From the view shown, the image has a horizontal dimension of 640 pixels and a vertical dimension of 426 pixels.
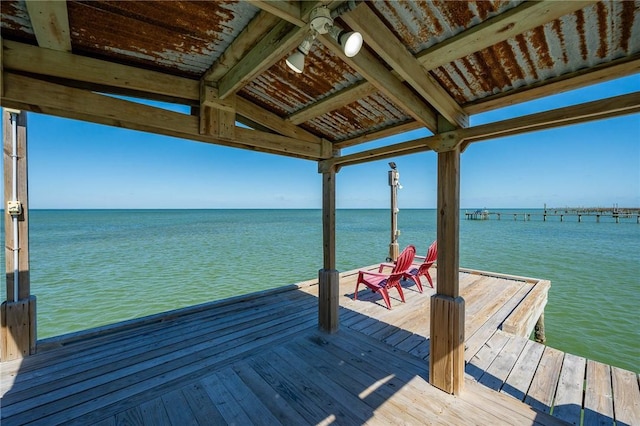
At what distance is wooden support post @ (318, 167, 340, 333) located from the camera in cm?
318

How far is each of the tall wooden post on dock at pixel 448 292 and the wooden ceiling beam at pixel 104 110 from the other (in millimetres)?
1685

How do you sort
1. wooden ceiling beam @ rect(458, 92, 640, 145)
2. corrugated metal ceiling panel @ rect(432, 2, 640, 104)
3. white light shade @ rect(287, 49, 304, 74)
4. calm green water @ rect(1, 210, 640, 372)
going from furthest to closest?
calm green water @ rect(1, 210, 640, 372), wooden ceiling beam @ rect(458, 92, 640, 145), white light shade @ rect(287, 49, 304, 74), corrugated metal ceiling panel @ rect(432, 2, 640, 104)

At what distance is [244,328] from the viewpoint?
332 centimetres

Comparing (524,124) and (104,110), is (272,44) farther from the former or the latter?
(524,124)

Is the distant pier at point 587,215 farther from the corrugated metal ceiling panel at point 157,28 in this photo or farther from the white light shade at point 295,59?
the corrugated metal ceiling panel at point 157,28

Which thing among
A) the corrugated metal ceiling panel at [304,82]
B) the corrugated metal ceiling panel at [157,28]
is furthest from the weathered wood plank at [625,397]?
the corrugated metal ceiling panel at [157,28]

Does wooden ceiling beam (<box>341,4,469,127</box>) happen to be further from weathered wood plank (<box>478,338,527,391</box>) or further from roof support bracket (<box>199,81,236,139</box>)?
weathered wood plank (<box>478,338,527,391</box>)

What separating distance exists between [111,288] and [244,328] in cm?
591

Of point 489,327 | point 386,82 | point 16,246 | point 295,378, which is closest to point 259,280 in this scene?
point 16,246

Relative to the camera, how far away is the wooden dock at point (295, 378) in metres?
1.91

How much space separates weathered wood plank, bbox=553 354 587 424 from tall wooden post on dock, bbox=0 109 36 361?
4679 mm

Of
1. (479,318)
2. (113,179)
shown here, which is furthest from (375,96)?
(113,179)

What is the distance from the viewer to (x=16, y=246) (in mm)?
2547

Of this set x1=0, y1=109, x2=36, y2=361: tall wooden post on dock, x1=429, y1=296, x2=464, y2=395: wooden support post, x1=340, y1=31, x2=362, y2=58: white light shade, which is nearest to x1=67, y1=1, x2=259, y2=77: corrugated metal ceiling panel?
x1=340, y1=31, x2=362, y2=58: white light shade
